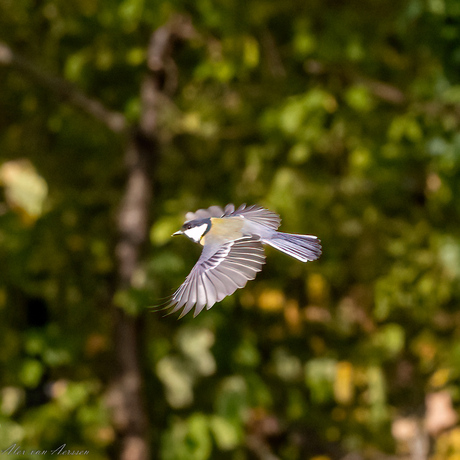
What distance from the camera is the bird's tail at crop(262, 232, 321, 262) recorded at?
94cm

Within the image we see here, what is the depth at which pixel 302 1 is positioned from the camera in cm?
239

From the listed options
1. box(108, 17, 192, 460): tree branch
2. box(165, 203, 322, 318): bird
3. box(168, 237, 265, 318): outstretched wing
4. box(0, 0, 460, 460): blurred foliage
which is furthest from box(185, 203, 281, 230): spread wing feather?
box(108, 17, 192, 460): tree branch

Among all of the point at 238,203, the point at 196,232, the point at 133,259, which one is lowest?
the point at 133,259

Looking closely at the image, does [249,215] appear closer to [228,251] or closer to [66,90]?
[228,251]

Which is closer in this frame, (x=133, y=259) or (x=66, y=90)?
(x=66, y=90)

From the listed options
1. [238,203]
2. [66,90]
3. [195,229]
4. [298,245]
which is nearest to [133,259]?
[238,203]

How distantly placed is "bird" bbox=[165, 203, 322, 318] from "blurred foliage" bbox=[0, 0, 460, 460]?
0.76 meters

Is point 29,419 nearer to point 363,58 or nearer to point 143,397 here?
point 143,397

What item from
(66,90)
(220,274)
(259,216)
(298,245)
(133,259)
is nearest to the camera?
(220,274)

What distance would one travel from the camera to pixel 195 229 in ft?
3.68

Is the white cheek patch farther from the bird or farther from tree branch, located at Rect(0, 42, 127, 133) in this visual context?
tree branch, located at Rect(0, 42, 127, 133)

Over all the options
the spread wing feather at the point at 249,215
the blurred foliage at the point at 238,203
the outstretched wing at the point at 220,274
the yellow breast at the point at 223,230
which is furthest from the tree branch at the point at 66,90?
the outstretched wing at the point at 220,274

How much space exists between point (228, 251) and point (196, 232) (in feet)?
0.44

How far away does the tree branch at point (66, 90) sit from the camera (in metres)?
2.13
